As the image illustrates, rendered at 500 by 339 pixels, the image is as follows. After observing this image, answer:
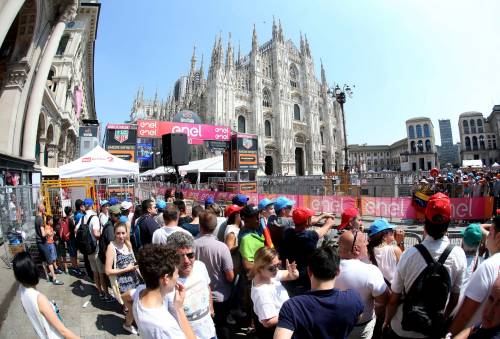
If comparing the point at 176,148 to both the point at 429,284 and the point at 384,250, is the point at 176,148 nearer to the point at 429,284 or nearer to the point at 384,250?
the point at 384,250

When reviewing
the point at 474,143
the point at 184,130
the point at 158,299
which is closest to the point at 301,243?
the point at 158,299

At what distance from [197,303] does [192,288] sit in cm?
13

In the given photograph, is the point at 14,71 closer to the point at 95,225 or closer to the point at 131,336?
the point at 95,225

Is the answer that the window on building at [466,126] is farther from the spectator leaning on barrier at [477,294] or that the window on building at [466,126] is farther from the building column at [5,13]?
the spectator leaning on barrier at [477,294]

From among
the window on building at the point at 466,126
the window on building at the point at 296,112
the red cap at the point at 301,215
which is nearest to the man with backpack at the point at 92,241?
the red cap at the point at 301,215

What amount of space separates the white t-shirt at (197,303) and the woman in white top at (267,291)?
388mm

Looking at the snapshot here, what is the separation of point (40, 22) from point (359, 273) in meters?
16.2

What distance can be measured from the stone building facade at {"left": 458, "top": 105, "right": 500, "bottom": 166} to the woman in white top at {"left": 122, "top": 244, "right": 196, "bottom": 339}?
75.7 m

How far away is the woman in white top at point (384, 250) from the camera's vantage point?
267 cm

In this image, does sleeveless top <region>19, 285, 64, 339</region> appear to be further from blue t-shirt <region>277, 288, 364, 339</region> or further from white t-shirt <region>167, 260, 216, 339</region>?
blue t-shirt <region>277, 288, 364, 339</region>

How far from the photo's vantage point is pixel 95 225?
498 cm

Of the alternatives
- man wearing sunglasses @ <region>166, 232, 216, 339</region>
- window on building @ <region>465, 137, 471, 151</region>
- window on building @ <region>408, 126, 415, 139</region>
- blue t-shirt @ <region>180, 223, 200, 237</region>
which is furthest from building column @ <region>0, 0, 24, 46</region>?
window on building @ <region>408, 126, 415, 139</region>

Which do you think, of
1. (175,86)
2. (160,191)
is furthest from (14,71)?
(175,86)

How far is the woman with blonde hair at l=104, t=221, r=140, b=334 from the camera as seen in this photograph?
141 inches
